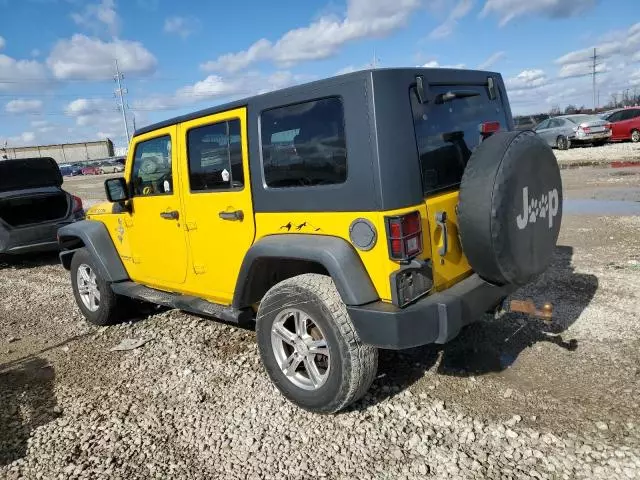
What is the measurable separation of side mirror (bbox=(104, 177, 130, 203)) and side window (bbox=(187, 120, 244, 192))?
1040mm

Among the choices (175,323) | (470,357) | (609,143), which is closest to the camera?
(470,357)

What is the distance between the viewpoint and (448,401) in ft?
10.6

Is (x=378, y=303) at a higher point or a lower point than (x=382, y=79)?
lower

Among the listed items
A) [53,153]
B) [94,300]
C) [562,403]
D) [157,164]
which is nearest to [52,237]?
[94,300]

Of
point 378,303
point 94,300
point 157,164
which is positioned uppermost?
point 157,164

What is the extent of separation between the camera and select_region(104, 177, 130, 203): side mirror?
177 inches

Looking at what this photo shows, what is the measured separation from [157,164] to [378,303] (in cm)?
251

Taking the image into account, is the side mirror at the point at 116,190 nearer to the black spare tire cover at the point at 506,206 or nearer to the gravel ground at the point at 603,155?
the black spare tire cover at the point at 506,206

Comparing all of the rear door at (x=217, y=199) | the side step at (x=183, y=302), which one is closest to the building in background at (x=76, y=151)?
the side step at (x=183, y=302)

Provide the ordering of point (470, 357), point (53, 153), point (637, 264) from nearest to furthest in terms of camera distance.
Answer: point (470, 357) < point (637, 264) < point (53, 153)

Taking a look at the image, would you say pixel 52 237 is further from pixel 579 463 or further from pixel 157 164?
pixel 579 463

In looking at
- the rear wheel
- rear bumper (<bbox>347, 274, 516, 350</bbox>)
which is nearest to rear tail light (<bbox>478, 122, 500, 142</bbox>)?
rear bumper (<bbox>347, 274, 516, 350</bbox>)

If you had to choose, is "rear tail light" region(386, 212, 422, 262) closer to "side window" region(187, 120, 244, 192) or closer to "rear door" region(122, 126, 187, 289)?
"side window" region(187, 120, 244, 192)

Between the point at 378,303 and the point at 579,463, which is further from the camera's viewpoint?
→ the point at 378,303
